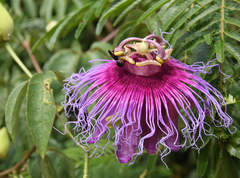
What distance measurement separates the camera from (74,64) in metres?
1.59

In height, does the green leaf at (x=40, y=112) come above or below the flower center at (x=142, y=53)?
below

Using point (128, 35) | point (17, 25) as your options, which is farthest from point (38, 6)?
point (128, 35)

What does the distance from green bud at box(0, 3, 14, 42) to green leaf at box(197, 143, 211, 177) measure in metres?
0.95

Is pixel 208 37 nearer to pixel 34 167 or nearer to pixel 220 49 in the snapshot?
pixel 220 49

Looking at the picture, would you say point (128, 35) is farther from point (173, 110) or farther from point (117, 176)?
point (117, 176)

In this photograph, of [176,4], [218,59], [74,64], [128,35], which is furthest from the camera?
[74,64]

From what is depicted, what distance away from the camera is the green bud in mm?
1205

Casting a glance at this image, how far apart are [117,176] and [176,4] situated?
1230 mm

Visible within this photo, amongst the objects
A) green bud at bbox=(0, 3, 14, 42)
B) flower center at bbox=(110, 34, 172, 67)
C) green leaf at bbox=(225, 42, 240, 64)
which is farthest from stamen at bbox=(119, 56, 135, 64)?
green bud at bbox=(0, 3, 14, 42)

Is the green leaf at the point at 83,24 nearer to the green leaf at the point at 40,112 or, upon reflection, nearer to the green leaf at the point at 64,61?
the green leaf at the point at 40,112

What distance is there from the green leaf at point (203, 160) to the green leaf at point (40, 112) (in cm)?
49

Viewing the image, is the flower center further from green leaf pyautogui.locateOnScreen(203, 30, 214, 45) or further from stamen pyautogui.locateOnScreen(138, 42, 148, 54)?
green leaf pyautogui.locateOnScreen(203, 30, 214, 45)

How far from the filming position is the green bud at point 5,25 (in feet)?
3.95

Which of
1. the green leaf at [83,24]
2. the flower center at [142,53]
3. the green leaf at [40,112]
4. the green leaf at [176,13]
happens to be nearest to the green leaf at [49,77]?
the green leaf at [40,112]
